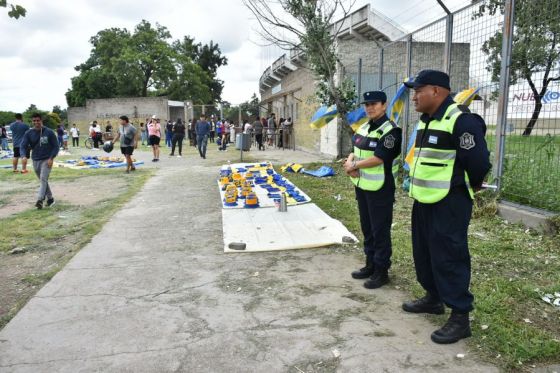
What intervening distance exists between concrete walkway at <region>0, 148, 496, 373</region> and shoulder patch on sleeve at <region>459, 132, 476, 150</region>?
1357 mm

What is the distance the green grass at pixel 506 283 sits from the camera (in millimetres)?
2949

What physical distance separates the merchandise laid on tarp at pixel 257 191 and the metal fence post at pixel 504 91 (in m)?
3.22

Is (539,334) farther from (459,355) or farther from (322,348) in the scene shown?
(322,348)

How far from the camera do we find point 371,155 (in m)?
4.05

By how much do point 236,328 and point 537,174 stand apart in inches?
192

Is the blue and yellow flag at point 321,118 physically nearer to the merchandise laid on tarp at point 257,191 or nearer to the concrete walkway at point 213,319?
the merchandise laid on tarp at point 257,191

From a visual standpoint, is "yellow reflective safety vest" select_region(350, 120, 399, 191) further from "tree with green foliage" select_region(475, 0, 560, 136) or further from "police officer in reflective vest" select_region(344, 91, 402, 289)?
"tree with green foliage" select_region(475, 0, 560, 136)

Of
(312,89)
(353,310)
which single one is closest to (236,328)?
(353,310)

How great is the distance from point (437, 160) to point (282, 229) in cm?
344

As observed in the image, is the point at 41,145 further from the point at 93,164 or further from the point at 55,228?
the point at 93,164

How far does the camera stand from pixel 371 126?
4.14 m

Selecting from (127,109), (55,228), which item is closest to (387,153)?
(55,228)

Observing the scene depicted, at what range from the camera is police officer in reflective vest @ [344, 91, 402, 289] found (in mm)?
3953

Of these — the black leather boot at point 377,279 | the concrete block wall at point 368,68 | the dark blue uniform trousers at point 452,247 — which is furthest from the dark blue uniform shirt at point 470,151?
the concrete block wall at point 368,68
